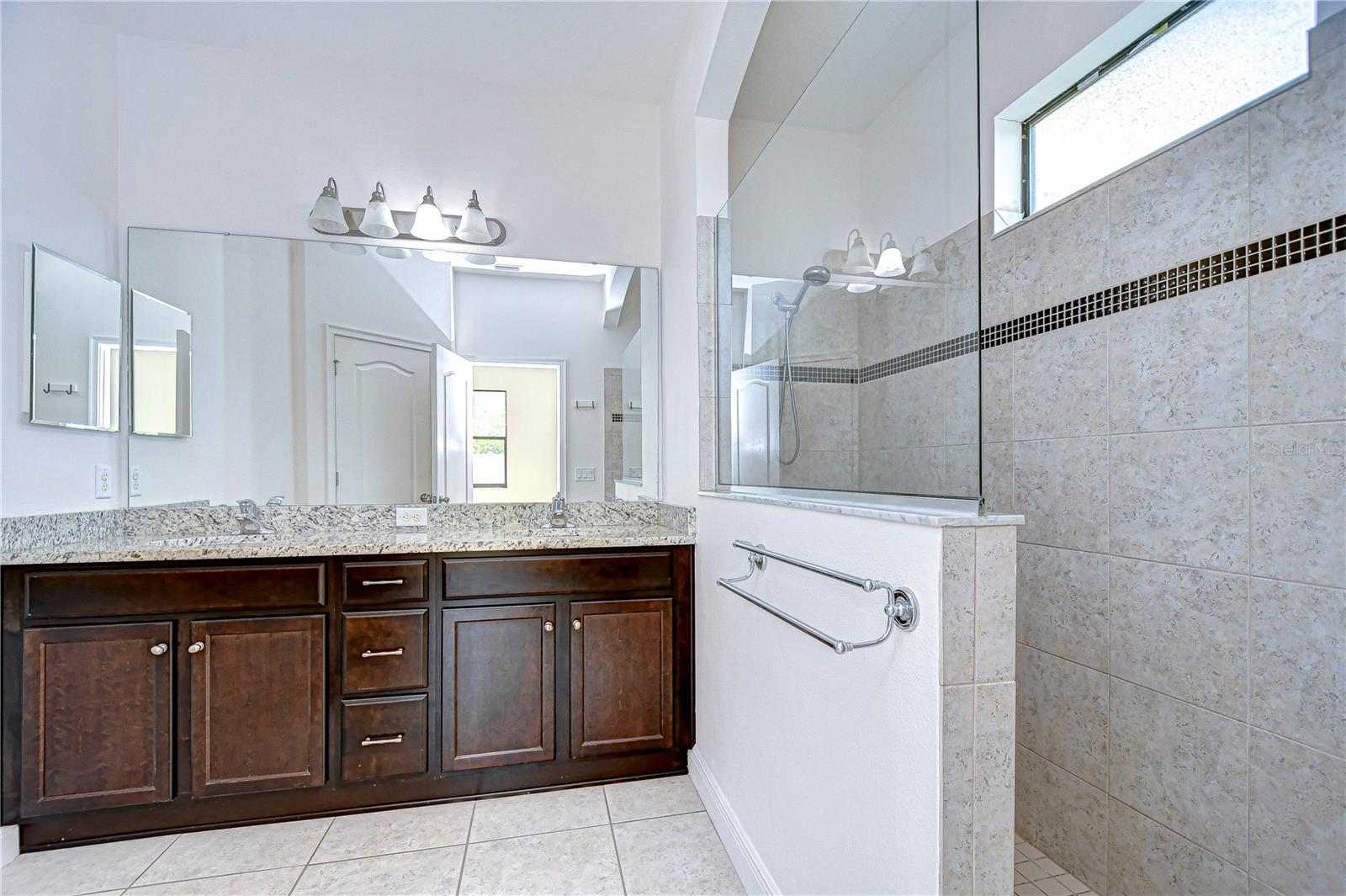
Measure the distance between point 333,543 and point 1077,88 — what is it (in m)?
2.69

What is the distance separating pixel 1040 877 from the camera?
168 cm

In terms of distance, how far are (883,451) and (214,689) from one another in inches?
82.1

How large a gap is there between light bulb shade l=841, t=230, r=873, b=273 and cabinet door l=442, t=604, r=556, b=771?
146cm

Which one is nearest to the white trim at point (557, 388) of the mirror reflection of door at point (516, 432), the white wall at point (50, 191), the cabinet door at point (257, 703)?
the mirror reflection of door at point (516, 432)

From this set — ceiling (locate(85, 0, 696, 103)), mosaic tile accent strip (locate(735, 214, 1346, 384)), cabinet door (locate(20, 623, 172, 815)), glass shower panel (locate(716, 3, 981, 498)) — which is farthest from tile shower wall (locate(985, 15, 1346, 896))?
cabinet door (locate(20, 623, 172, 815))

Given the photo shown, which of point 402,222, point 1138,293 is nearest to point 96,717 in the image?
point 402,222

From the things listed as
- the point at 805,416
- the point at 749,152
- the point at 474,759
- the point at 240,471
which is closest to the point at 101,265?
the point at 240,471

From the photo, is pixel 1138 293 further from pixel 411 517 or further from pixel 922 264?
pixel 411 517

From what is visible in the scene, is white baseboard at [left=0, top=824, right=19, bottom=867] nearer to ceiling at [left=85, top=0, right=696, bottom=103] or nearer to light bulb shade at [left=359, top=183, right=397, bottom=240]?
light bulb shade at [left=359, top=183, right=397, bottom=240]

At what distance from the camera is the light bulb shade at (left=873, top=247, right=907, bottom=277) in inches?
50.3

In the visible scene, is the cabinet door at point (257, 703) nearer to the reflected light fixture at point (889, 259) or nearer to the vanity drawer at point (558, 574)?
the vanity drawer at point (558, 574)

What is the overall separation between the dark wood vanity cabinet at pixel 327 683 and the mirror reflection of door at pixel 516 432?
0.59 meters

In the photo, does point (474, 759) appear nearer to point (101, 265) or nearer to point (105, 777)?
point (105, 777)

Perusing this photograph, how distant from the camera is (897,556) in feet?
3.22
